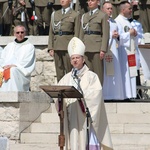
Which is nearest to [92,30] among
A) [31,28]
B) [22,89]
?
[22,89]

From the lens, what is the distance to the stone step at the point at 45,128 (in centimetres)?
1417

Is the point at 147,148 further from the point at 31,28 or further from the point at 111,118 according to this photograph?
the point at 31,28

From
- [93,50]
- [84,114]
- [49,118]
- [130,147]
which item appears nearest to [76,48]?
[84,114]

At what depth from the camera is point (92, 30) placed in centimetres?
1542

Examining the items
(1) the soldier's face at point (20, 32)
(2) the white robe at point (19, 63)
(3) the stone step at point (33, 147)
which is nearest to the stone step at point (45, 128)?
(3) the stone step at point (33, 147)

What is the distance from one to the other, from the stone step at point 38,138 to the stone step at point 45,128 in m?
0.13

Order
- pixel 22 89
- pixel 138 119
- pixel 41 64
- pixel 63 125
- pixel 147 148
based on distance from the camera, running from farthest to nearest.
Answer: pixel 41 64 → pixel 22 89 → pixel 138 119 → pixel 147 148 → pixel 63 125

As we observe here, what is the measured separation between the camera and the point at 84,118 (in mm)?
12039

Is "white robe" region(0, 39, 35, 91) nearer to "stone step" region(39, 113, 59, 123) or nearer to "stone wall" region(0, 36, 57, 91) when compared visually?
"stone step" region(39, 113, 59, 123)

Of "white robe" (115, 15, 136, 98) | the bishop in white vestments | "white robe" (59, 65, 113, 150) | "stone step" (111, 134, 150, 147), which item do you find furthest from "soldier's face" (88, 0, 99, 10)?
"white robe" (59, 65, 113, 150)

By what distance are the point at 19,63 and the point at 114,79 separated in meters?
1.80

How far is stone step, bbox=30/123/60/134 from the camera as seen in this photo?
46.5 feet

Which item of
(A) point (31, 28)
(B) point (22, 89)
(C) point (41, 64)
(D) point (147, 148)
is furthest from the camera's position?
(A) point (31, 28)

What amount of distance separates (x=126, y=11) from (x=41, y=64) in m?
2.64
